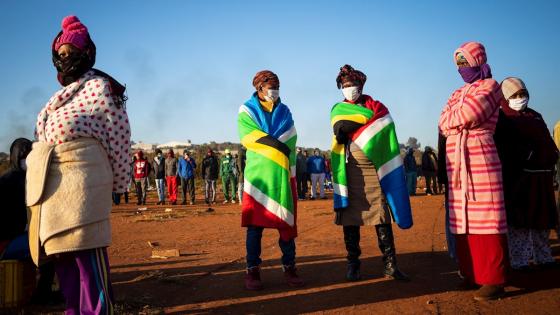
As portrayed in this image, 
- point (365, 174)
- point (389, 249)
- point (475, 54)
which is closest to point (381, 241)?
point (389, 249)

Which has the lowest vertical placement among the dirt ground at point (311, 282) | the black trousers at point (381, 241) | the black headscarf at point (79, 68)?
the dirt ground at point (311, 282)

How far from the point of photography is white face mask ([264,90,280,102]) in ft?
16.5

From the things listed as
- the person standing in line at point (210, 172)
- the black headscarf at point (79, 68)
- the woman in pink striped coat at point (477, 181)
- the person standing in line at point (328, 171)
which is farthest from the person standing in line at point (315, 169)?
the black headscarf at point (79, 68)

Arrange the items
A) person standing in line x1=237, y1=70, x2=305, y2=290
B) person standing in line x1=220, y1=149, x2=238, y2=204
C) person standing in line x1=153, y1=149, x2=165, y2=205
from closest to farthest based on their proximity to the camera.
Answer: person standing in line x1=237, y1=70, x2=305, y2=290 → person standing in line x1=220, y1=149, x2=238, y2=204 → person standing in line x1=153, y1=149, x2=165, y2=205

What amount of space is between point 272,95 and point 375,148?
4.14 feet

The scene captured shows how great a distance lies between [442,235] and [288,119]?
4316mm

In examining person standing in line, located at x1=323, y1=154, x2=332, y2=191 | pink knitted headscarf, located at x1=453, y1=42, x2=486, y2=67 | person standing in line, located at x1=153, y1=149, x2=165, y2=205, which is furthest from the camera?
person standing in line, located at x1=323, y1=154, x2=332, y2=191

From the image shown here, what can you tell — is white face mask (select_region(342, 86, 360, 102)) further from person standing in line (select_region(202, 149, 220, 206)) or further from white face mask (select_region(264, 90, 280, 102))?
person standing in line (select_region(202, 149, 220, 206))

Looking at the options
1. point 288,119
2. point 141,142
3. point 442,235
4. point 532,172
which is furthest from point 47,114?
point 141,142

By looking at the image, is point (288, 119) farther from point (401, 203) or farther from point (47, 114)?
point (47, 114)

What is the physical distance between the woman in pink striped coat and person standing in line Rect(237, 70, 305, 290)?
1636 millimetres

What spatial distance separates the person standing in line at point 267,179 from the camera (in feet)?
15.8

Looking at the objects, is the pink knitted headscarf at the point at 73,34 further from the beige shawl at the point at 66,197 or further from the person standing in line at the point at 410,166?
the person standing in line at the point at 410,166

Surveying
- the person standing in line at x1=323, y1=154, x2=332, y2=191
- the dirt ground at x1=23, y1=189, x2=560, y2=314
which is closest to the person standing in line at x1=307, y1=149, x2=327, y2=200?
the person standing in line at x1=323, y1=154, x2=332, y2=191
